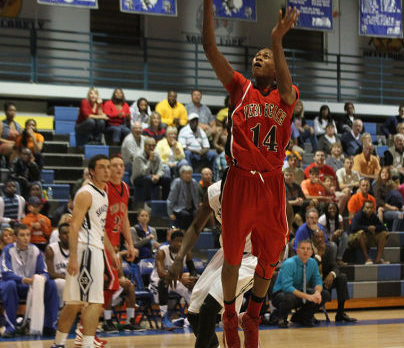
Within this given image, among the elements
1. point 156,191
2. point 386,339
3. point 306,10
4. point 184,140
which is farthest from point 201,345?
point 306,10

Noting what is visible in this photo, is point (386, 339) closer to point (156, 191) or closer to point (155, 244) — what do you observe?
point (155, 244)

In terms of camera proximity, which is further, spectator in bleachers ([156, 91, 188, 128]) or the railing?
the railing

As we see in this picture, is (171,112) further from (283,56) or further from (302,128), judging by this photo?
(283,56)

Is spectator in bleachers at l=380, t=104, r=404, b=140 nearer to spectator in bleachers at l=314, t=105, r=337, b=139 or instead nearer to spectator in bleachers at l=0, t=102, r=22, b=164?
spectator in bleachers at l=314, t=105, r=337, b=139

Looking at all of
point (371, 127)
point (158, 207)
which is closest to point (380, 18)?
point (371, 127)

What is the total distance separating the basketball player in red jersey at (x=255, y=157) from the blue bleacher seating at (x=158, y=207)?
7.69 meters

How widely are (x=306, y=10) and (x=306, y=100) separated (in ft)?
9.69

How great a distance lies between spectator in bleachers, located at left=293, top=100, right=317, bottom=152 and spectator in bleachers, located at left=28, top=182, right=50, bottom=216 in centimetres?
641

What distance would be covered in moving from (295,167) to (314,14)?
469cm

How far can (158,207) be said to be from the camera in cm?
1291

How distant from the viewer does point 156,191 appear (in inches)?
515

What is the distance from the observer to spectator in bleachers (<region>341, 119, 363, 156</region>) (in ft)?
53.5

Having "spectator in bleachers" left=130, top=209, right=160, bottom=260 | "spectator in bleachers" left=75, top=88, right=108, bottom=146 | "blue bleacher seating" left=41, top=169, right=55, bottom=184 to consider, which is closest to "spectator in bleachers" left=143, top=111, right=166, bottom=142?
"spectator in bleachers" left=75, top=88, right=108, bottom=146

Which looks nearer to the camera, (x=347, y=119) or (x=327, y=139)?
(x=327, y=139)
